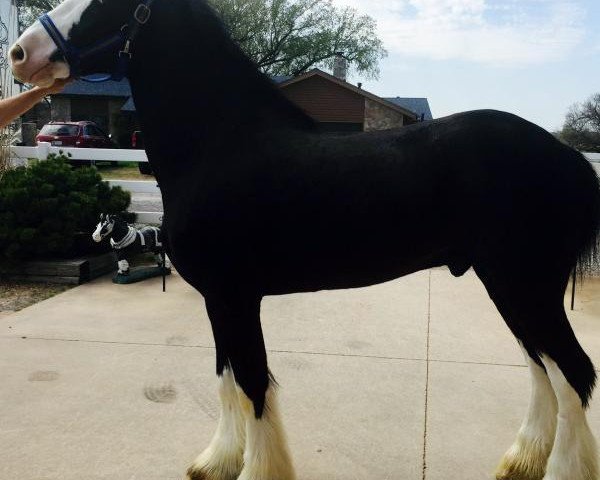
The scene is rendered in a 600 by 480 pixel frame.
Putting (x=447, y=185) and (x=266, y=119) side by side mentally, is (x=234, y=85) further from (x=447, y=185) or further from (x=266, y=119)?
(x=447, y=185)

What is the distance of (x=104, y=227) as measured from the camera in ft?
19.9

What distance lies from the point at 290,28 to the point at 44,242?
36.7 meters

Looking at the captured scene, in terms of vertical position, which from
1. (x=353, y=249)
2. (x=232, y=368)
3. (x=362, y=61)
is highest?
(x=362, y=61)

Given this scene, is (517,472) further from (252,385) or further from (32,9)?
(32,9)

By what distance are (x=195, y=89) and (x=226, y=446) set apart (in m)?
1.58

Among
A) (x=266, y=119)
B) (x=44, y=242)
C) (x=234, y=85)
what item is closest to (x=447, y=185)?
(x=266, y=119)

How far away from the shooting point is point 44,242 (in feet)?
20.2

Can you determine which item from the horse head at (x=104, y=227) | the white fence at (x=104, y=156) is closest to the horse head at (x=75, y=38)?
the horse head at (x=104, y=227)

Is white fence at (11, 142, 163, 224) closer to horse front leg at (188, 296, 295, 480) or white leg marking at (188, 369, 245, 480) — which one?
white leg marking at (188, 369, 245, 480)

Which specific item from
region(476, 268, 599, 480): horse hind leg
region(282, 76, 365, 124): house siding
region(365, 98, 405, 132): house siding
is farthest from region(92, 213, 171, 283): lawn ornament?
region(365, 98, 405, 132): house siding

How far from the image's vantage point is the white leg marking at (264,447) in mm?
2395

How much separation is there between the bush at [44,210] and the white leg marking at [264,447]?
4.54 meters

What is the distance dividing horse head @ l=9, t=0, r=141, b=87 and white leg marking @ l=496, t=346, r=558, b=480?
222 cm

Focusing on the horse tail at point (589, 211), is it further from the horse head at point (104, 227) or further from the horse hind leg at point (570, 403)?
the horse head at point (104, 227)
